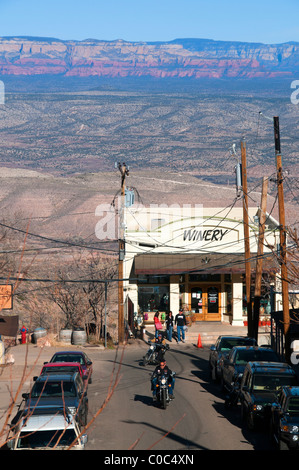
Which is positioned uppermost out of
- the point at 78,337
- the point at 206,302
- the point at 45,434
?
the point at 206,302

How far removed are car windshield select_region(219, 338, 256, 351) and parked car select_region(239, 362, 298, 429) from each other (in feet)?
18.0

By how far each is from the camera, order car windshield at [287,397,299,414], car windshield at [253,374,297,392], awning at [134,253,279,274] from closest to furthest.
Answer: car windshield at [287,397,299,414] < car windshield at [253,374,297,392] < awning at [134,253,279,274]

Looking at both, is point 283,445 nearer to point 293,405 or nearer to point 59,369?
point 293,405

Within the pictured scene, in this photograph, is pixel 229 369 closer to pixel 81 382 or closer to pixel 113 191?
pixel 81 382

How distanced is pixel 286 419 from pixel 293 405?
555mm

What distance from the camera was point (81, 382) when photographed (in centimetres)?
1875

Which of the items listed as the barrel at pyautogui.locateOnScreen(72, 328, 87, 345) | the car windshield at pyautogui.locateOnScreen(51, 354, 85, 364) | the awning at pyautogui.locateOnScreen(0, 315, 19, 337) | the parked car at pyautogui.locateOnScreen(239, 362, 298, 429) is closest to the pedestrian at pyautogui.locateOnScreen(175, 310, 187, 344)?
the barrel at pyautogui.locateOnScreen(72, 328, 87, 345)

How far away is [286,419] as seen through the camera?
14977 mm

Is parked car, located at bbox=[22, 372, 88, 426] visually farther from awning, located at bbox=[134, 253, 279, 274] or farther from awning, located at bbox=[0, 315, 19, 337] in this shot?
awning, located at bbox=[134, 253, 279, 274]

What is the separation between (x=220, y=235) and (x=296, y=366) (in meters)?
16.9

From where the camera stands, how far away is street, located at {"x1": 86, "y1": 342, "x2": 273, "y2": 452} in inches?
618

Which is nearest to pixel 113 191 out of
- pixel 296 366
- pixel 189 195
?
pixel 189 195

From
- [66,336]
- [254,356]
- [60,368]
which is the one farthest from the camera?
[66,336]

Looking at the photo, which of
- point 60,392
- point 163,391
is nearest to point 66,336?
point 163,391
